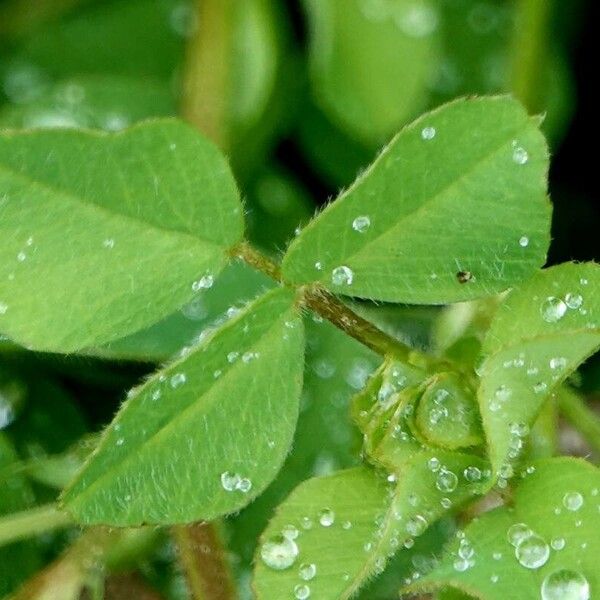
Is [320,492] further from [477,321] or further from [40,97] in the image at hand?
[40,97]

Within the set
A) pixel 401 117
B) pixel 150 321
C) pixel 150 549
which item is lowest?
pixel 150 549

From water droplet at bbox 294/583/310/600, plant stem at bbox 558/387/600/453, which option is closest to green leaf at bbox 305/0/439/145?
plant stem at bbox 558/387/600/453

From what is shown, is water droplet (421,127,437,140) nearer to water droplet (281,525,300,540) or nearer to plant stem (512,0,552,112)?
water droplet (281,525,300,540)

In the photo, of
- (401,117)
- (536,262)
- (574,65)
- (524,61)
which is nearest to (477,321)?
(536,262)

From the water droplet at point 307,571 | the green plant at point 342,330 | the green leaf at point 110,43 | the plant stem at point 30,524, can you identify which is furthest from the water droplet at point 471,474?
the green leaf at point 110,43

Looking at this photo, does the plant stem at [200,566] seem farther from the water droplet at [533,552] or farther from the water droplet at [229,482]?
the water droplet at [533,552]

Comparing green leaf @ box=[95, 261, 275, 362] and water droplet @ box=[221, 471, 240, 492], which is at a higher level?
water droplet @ box=[221, 471, 240, 492]

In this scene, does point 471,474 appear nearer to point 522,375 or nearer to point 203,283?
point 522,375
